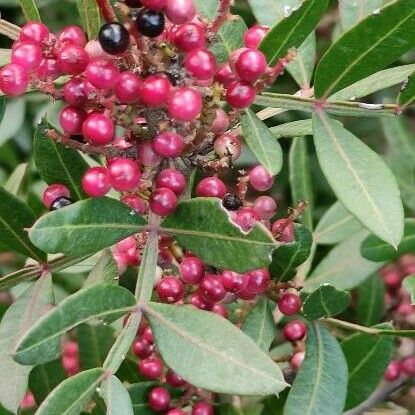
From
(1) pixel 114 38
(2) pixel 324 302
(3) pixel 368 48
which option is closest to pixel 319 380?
(2) pixel 324 302

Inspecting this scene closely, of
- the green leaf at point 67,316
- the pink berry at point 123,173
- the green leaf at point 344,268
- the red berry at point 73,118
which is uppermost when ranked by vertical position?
the red berry at point 73,118

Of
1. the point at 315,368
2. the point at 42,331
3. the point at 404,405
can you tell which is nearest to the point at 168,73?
the point at 42,331

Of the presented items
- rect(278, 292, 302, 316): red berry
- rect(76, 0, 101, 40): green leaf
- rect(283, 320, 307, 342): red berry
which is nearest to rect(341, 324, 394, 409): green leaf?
rect(283, 320, 307, 342): red berry

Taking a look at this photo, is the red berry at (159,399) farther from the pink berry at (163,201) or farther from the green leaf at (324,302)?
the pink berry at (163,201)

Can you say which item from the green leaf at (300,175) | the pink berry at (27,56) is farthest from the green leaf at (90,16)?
the green leaf at (300,175)

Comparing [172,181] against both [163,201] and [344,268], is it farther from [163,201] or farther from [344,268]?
[344,268]

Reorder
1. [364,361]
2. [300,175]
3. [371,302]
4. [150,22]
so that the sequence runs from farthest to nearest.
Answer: [371,302], [300,175], [364,361], [150,22]

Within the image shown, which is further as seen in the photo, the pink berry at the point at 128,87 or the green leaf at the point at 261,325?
the green leaf at the point at 261,325
